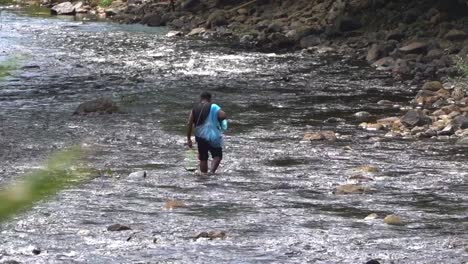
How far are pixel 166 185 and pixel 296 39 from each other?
18.5m

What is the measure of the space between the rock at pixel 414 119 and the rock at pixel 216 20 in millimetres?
17875

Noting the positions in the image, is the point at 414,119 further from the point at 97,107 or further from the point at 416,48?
the point at 416,48

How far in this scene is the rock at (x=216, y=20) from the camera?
113 ft

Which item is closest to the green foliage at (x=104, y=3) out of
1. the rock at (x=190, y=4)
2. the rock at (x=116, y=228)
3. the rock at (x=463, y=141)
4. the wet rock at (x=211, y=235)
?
the rock at (x=190, y=4)

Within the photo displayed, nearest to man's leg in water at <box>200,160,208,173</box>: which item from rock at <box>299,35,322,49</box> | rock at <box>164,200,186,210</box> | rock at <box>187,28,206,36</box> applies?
rock at <box>164,200,186,210</box>

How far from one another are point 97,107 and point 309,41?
12.5 metres

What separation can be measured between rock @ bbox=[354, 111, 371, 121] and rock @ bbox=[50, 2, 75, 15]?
2680 centimetres

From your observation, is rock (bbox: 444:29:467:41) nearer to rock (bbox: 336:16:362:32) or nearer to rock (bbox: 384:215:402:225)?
rock (bbox: 336:16:362:32)

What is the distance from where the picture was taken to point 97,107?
18156 mm

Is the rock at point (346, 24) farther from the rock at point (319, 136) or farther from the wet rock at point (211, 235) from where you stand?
the wet rock at point (211, 235)

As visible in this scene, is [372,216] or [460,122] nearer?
Result: [372,216]

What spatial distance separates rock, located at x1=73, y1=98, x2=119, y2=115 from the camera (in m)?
18.1

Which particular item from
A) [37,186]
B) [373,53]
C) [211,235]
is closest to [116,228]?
[211,235]

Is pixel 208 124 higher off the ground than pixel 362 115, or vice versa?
pixel 208 124
